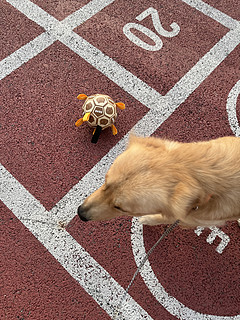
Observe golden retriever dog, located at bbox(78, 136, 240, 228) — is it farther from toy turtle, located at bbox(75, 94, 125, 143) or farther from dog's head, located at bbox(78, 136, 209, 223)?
toy turtle, located at bbox(75, 94, 125, 143)

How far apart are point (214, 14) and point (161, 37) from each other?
1.14 meters

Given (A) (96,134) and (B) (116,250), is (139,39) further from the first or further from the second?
(B) (116,250)

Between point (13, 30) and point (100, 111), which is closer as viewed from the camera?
point (100, 111)

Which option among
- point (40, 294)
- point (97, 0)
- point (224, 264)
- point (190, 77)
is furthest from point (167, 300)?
point (97, 0)

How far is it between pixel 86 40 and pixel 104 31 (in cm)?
34

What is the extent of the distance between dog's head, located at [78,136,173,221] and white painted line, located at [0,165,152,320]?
3.39 feet

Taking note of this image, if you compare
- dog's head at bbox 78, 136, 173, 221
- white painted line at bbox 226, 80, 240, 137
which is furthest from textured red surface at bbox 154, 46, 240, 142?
dog's head at bbox 78, 136, 173, 221

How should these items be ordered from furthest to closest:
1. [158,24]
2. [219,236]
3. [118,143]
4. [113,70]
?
[158,24], [113,70], [118,143], [219,236]

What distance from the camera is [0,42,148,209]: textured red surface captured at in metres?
3.71

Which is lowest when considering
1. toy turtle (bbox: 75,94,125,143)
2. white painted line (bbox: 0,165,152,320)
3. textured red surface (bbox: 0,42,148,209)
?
white painted line (bbox: 0,165,152,320)

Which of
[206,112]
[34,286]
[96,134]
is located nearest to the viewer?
[34,286]

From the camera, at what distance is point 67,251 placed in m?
3.35

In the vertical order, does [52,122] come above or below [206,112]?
below

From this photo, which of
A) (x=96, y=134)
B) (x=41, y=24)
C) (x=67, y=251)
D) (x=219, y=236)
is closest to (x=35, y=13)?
(x=41, y=24)
